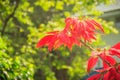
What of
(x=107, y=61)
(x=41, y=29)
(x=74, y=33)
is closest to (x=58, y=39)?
(x=74, y=33)

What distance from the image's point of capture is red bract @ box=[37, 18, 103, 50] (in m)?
2.16

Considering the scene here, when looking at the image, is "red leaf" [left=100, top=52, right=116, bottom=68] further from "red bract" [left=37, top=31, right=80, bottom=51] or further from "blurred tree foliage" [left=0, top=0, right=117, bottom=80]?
"blurred tree foliage" [left=0, top=0, right=117, bottom=80]

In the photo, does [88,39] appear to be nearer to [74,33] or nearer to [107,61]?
[74,33]

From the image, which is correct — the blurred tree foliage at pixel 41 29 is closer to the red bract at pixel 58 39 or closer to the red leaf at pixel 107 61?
the red bract at pixel 58 39

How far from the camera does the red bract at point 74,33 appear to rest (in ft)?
7.10

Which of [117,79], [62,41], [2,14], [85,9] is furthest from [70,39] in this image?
[85,9]

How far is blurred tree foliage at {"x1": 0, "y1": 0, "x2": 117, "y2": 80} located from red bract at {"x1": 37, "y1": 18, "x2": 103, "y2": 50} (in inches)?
177

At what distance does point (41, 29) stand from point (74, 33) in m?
6.19

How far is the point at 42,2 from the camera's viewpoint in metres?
8.45

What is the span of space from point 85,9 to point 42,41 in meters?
7.18

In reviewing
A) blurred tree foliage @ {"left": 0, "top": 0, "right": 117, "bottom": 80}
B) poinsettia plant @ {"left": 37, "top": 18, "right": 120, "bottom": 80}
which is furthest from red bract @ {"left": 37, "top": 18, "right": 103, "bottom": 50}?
blurred tree foliage @ {"left": 0, "top": 0, "right": 117, "bottom": 80}

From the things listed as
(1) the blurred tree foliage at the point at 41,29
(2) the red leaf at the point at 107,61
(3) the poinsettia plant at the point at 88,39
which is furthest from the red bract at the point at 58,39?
(1) the blurred tree foliage at the point at 41,29

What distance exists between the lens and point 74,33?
2.20m

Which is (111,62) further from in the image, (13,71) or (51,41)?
(13,71)
